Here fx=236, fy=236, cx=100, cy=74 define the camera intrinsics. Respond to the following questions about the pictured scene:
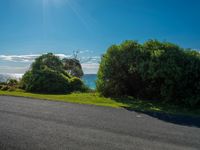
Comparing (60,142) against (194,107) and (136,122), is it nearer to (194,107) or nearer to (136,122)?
(136,122)

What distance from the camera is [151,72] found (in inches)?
571

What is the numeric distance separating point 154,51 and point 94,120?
25.6ft

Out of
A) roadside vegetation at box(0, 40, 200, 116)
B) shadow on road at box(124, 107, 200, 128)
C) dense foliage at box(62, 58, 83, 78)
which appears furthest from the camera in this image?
dense foliage at box(62, 58, 83, 78)

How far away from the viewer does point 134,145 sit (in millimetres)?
6012

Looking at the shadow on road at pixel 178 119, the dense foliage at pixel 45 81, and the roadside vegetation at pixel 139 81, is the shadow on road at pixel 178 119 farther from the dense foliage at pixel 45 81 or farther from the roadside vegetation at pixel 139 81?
the dense foliage at pixel 45 81

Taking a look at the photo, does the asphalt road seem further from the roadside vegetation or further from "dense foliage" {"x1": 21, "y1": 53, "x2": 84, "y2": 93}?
"dense foliage" {"x1": 21, "y1": 53, "x2": 84, "y2": 93}

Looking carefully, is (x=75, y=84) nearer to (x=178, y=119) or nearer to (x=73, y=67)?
(x=178, y=119)

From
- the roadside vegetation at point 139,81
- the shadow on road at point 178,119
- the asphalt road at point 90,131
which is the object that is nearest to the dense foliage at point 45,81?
the roadside vegetation at point 139,81

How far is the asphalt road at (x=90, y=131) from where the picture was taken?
5.94 metres

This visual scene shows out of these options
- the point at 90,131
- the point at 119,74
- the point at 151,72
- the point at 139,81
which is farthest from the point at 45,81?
the point at 90,131

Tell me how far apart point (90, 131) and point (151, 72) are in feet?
27.2

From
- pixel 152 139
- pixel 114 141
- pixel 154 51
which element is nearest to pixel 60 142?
pixel 114 141

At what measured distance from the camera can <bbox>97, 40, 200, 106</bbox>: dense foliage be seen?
13.7 m

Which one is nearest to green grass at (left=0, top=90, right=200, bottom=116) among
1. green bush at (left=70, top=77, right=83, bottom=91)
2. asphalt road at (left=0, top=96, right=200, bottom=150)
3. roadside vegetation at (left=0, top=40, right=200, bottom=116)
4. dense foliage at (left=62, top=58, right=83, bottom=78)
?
roadside vegetation at (left=0, top=40, right=200, bottom=116)
